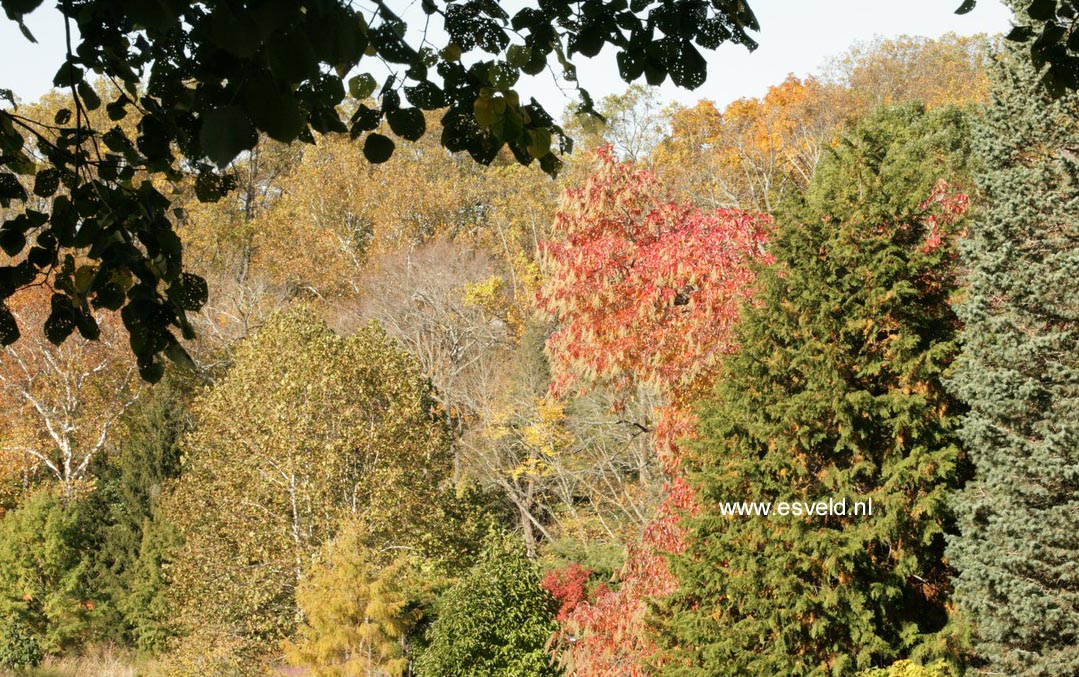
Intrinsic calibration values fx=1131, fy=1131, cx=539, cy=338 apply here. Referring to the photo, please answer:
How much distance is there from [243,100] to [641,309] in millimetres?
9455

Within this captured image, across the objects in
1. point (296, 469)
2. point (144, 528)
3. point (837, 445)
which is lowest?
point (144, 528)

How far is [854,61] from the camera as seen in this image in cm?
3675

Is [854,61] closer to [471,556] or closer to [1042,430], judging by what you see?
[471,556]

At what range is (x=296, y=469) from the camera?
17281 mm

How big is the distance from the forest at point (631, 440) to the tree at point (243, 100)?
0.03 m

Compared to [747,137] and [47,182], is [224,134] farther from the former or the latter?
[747,137]

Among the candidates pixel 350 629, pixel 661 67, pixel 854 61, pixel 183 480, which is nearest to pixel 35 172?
pixel 661 67


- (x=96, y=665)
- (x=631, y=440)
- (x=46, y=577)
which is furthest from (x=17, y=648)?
(x=631, y=440)

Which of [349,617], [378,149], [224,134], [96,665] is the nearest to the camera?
[224,134]

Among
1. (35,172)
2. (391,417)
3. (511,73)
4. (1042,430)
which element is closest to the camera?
(511,73)

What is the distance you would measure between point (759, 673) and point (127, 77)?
8.76 metres

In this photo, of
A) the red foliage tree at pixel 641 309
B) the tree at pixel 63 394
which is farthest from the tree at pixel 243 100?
the tree at pixel 63 394

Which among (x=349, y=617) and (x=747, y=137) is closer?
(x=349, y=617)

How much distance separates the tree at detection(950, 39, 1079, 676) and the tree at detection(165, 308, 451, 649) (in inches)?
391
